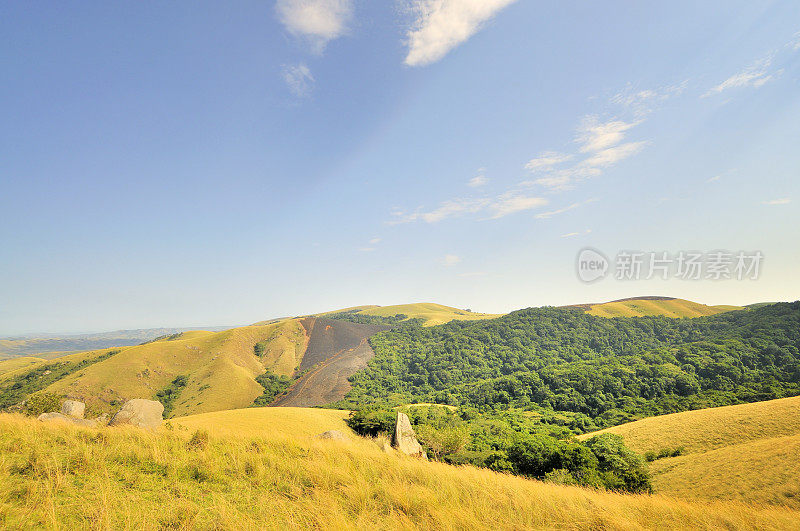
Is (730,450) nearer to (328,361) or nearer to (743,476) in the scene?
(743,476)

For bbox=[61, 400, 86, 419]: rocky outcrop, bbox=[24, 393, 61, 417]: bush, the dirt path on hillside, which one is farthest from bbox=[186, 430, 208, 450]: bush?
the dirt path on hillside

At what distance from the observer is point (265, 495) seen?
21.6ft

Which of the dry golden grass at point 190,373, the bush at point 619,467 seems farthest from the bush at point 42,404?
the bush at point 619,467

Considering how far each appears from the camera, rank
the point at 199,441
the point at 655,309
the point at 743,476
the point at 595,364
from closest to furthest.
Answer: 1. the point at 199,441
2. the point at 743,476
3. the point at 595,364
4. the point at 655,309

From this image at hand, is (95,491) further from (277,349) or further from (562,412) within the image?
(277,349)

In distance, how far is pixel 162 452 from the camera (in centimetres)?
834

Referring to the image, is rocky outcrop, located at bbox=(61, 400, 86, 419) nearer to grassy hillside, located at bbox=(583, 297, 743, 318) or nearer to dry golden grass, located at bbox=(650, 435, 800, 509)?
dry golden grass, located at bbox=(650, 435, 800, 509)

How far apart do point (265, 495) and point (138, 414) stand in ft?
75.4

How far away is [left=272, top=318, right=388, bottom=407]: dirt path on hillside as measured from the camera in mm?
87375

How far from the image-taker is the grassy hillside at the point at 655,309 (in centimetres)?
16338

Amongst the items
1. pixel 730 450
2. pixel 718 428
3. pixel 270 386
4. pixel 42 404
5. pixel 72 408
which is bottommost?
pixel 270 386

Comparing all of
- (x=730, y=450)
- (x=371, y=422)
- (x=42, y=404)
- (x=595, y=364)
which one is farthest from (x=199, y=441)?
(x=595, y=364)

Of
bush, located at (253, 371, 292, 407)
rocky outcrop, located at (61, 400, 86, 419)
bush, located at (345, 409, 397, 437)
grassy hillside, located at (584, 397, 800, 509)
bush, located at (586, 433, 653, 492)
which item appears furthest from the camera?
bush, located at (253, 371, 292, 407)

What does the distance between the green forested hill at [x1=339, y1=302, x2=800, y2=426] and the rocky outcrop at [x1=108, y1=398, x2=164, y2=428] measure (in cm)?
6412
